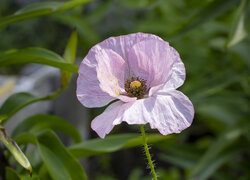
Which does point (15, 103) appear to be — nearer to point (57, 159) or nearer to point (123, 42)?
point (57, 159)

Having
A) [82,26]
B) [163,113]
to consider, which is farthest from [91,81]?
[82,26]

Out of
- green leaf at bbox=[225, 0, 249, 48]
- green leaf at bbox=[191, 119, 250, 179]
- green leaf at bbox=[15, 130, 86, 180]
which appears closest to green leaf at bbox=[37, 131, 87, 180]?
green leaf at bbox=[15, 130, 86, 180]

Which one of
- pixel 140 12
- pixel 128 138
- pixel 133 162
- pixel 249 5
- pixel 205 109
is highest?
pixel 249 5

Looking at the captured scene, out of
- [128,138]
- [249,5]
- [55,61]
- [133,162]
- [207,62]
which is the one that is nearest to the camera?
[55,61]

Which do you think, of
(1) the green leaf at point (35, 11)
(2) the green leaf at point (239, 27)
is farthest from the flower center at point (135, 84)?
(2) the green leaf at point (239, 27)

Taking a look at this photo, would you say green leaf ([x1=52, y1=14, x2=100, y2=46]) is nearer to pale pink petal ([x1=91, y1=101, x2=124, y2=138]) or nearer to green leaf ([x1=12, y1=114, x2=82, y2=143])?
green leaf ([x1=12, y1=114, x2=82, y2=143])

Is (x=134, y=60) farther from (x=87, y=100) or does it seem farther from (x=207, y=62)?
(x=207, y=62)

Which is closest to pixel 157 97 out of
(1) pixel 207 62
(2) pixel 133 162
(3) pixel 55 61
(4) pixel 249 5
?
(3) pixel 55 61
